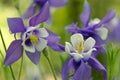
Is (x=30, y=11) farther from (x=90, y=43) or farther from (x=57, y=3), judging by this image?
(x=90, y=43)

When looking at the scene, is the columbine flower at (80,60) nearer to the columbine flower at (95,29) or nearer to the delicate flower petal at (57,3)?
the columbine flower at (95,29)

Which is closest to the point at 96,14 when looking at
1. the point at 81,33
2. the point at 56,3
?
the point at 56,3

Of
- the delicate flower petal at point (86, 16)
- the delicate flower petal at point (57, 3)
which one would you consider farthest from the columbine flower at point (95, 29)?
the delicate flower petal at point (57, 3)

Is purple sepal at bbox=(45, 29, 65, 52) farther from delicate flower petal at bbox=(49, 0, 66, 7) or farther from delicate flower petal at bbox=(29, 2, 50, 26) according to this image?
delicate flower petal at bbox=(49, 0, 66, 7)

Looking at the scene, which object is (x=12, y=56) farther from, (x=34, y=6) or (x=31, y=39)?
(x=34, y=6)

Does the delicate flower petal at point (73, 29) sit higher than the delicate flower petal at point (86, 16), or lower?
lower

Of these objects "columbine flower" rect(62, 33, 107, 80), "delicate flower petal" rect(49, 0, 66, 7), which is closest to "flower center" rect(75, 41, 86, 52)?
"columbine flower" rect(62, 33, 107, 80)

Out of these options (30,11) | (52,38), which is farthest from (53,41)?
(30,11)
